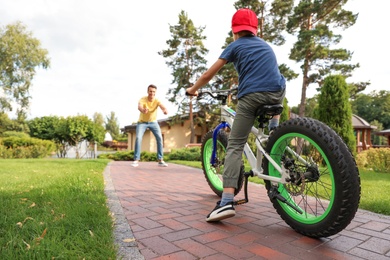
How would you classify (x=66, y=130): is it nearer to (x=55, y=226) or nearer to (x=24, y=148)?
(x=24, y=148)

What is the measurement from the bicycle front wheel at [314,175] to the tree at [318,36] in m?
16.2

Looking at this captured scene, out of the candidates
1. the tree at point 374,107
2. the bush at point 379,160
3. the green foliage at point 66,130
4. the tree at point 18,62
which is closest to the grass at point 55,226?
the bush at point 379,160

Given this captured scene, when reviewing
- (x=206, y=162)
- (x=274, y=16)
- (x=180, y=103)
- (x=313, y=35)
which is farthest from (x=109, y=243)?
(x=180, y=103)

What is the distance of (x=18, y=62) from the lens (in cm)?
2345

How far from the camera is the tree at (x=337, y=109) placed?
32.8ft

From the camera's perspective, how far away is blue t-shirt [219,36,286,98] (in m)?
2.15

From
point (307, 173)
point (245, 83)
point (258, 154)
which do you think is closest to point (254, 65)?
point (245, 83)

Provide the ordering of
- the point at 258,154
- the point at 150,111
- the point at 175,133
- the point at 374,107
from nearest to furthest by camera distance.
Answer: the point at 258,154 < the point at 150,111 < the point at 175,133 < the point at 374,107

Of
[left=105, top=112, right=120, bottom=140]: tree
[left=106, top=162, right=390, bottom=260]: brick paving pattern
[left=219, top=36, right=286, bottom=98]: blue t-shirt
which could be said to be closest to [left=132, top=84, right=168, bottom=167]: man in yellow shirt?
[left=106, top=162, right=390, bottom=260]: brick paving pattern

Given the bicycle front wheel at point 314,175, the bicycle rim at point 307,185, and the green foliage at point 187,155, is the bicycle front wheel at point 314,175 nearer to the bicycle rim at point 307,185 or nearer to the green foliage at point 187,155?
the bicycle rim at point 307,185

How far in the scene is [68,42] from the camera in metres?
18.4

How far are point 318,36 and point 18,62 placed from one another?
2491 centimetres

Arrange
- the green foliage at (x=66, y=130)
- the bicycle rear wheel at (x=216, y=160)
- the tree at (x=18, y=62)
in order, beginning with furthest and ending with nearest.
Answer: the tree at (x=18, y=62)
the green foliage at (x=66, y=130)
the bicycle rear wheel at (x=216, y=160)

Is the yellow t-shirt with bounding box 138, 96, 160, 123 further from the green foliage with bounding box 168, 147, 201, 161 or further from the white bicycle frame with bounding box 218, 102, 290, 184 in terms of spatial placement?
the green foliage with bounding box 168, 147, 201, 161
